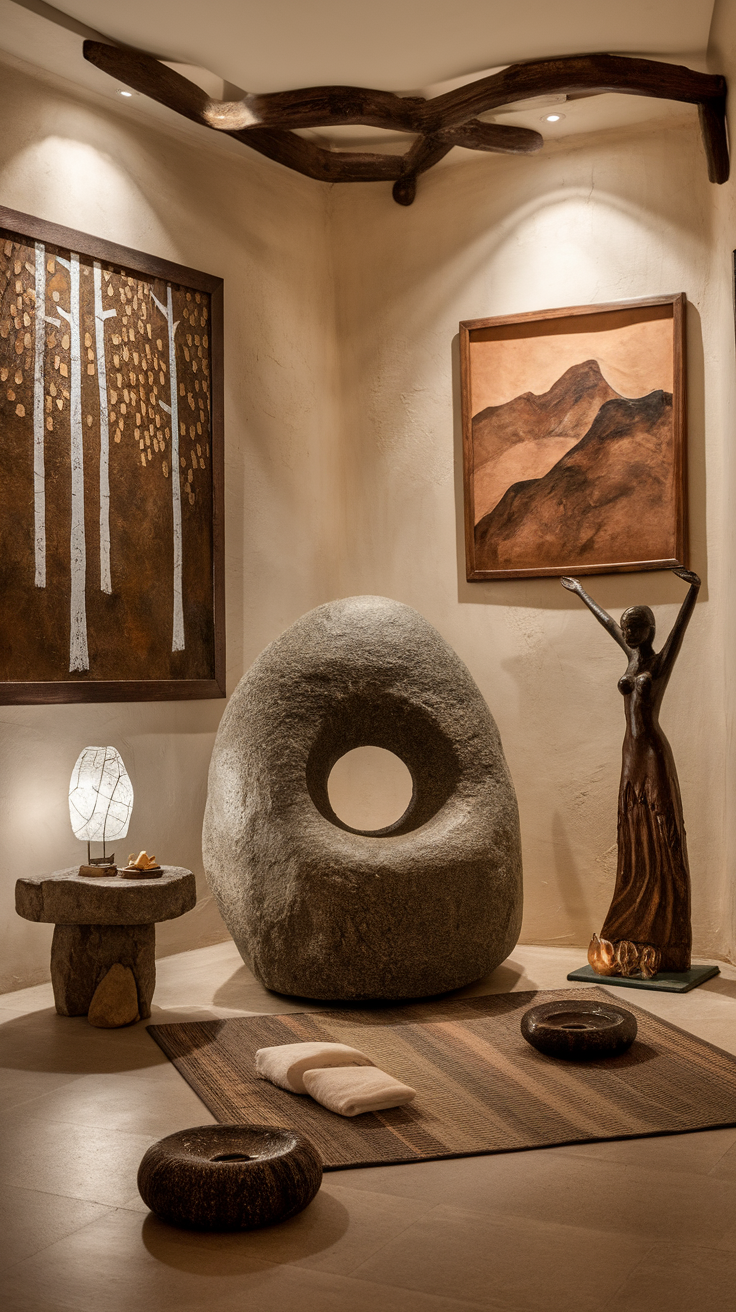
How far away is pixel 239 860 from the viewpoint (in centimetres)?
403

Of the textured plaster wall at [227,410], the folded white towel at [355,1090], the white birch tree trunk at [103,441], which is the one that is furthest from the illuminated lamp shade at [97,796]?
the folded white towel at [355,1090]

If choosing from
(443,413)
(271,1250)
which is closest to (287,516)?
(443,413)

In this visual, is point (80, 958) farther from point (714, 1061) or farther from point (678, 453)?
point (678, 453)

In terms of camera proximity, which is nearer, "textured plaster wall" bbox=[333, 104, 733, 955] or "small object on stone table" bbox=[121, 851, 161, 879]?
"small object on stone table" bbox=[121, 851, 161, 879]

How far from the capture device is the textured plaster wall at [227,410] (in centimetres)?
428

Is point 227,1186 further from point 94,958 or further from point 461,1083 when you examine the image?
point 94,958

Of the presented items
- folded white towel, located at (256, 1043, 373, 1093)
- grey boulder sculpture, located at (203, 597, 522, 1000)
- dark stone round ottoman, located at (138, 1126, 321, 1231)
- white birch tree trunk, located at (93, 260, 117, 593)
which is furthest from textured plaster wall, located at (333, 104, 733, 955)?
dark stone round ottoman, located at (138, 1126, 321, 1231)

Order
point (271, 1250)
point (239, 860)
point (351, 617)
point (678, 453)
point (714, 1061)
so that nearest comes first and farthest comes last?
point (271, 1250) → point (714, 1061) → point (239, 860) → point (351, 617) → point (678, 453)

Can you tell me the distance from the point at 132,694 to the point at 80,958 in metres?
1.20

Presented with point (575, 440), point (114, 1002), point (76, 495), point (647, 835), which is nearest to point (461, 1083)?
point (114, 1002)

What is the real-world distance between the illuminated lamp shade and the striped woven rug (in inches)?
27.2

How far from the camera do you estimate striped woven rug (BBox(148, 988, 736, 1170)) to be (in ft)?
9.01

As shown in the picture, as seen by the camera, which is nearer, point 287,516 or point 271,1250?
point 271,1250

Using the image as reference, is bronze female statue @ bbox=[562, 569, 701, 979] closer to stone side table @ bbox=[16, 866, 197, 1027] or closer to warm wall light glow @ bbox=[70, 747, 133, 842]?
stone side table @ bbox=[16, 866, 197, 1027]
